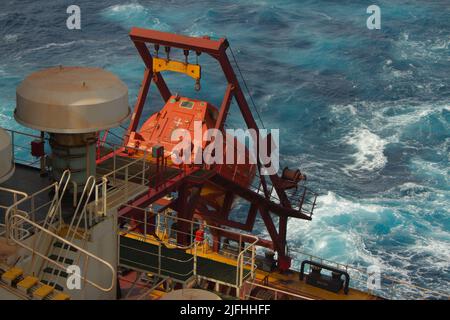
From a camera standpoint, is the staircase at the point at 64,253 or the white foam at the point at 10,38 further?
the white foam at the point at 10,38

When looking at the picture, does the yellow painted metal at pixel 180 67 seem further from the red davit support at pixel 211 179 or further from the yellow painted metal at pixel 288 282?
the yellow painted metal at pixel 288 282

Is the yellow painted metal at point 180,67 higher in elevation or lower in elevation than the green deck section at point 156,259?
higher

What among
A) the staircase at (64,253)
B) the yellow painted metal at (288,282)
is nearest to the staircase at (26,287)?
the staircase at (64,253)

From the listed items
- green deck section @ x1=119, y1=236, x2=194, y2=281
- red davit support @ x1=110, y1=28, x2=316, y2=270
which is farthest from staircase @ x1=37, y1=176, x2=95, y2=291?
red davit support @ x1=110, y1=28, x2=316, y2=270

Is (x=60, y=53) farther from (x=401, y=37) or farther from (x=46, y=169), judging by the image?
(x=46, y=169)

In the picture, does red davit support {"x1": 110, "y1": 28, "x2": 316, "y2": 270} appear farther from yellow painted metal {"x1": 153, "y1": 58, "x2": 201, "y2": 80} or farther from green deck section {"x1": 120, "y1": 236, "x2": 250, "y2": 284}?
green deck section {"x1": 120, "y1": 236, "x2": 250, "y2": 284}

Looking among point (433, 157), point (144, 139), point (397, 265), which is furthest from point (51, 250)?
point (433, 157)
